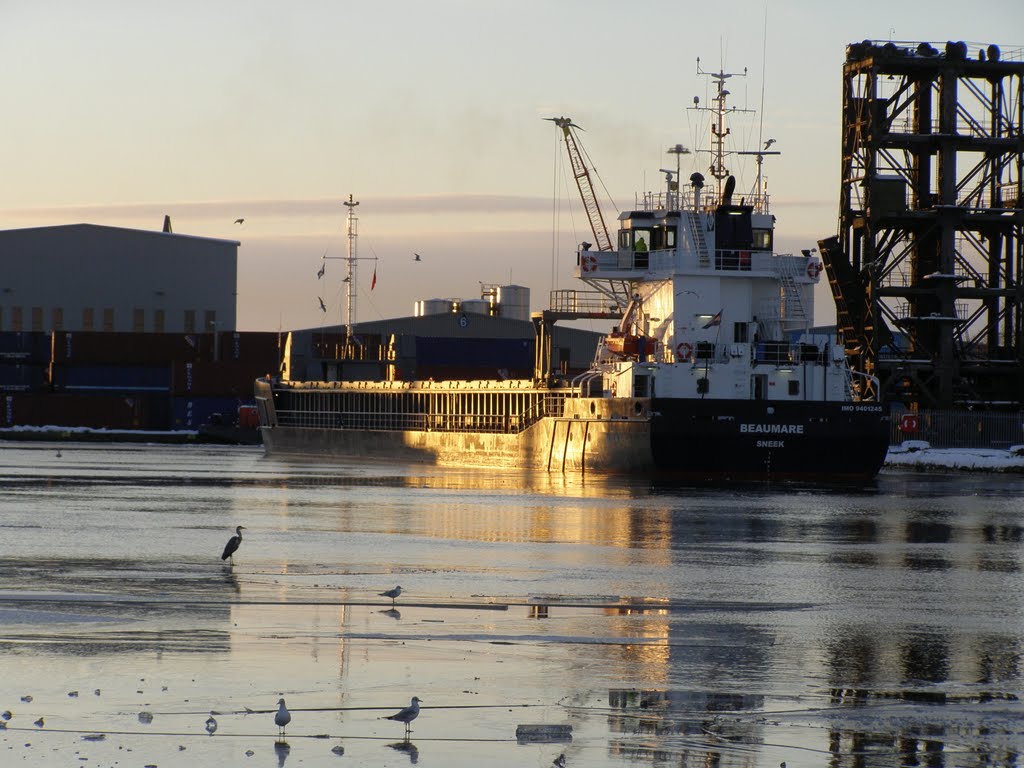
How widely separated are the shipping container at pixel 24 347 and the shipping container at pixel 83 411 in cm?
227

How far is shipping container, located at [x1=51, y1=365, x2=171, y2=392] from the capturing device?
10075 cm

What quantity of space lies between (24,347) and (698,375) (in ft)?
212

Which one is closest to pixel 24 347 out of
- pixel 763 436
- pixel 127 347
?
pixel 127 347

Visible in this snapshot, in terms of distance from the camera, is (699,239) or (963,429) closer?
(699,239)

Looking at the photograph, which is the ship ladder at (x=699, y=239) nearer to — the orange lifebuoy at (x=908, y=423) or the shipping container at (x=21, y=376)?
the orange lifebuoy at (x=908, y=423)

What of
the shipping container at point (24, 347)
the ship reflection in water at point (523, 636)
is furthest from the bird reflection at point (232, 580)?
the shipping container at point (24, 347)

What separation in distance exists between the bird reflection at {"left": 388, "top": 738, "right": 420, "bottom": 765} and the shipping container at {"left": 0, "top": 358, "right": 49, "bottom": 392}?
95.2m

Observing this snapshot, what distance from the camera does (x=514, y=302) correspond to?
120 metres

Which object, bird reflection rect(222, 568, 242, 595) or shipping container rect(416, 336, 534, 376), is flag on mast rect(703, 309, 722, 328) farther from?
shipping container rect(416, 336, 534, 376)

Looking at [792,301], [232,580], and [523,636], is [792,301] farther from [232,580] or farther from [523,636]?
[523,636]

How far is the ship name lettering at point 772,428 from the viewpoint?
46031mm

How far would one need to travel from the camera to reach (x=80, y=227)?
109 m

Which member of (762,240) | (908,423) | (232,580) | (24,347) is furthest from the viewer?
(24,347)

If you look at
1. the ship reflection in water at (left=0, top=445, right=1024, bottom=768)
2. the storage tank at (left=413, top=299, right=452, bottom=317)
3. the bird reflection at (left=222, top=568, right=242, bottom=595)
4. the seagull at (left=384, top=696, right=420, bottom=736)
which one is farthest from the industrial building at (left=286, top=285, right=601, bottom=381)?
the seagull at (left=384, top=696, right=420, bottom=736)
